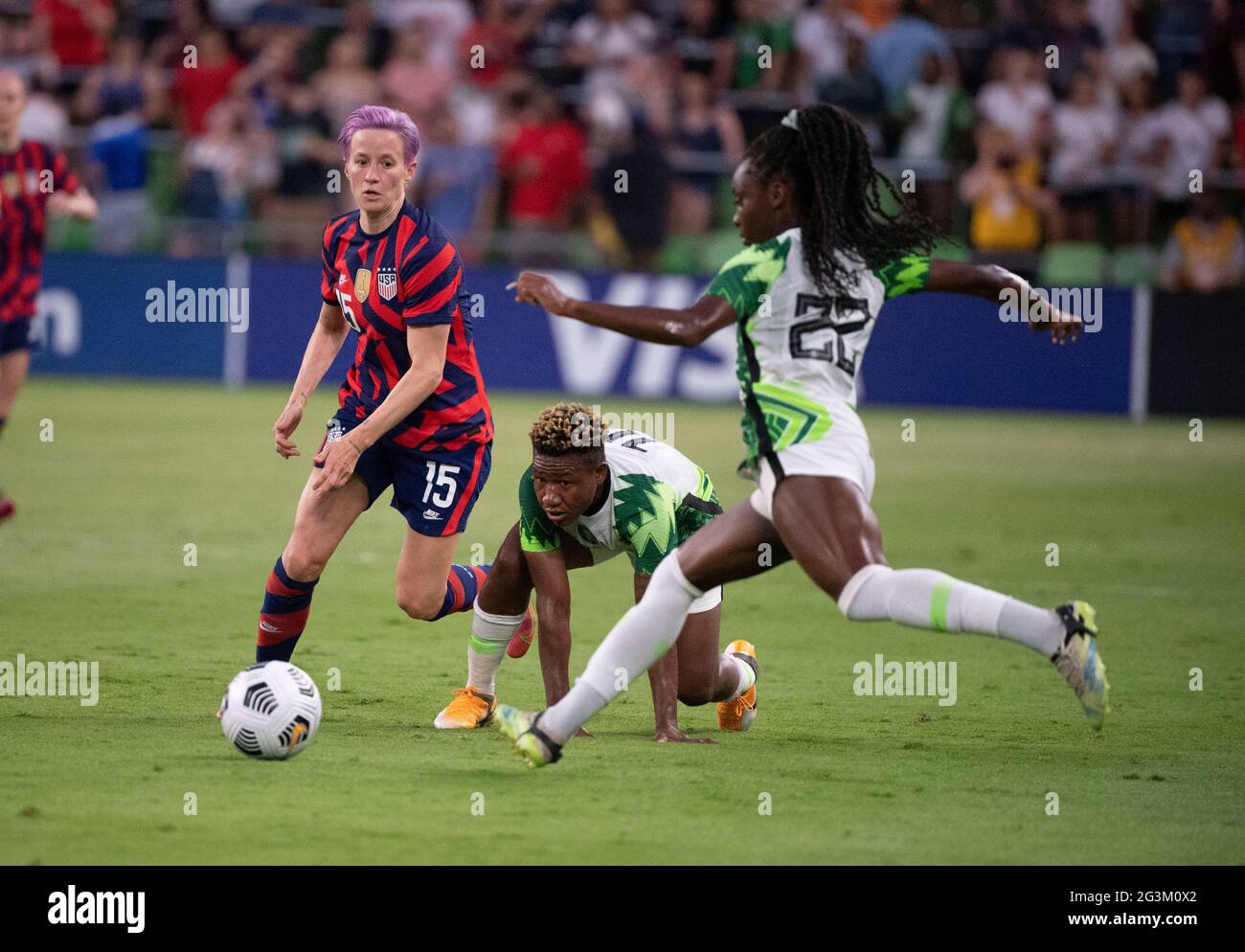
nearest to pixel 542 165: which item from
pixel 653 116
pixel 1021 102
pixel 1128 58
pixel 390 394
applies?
pixel 653 116

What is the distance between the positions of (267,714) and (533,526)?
4.07 ft

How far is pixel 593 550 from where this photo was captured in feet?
23.0

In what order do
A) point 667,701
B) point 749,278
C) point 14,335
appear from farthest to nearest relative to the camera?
point 14,335
point 667,701
point 749,278

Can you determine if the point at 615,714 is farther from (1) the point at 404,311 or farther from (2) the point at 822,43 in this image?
(2) the point at 822,43

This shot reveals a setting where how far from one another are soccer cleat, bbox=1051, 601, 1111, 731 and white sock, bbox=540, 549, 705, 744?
1166mm

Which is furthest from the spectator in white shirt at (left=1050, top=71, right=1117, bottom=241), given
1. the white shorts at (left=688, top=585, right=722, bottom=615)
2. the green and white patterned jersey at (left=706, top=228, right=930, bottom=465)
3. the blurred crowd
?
the green and white patterned jersey at (left=706, top=228, right=930, bottom=465)

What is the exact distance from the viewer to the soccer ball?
607 cm

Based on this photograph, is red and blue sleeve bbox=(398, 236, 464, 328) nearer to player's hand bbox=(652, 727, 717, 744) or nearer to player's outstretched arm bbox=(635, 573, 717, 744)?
player's outstretched arm bbox=(635, 573, 717, 744)

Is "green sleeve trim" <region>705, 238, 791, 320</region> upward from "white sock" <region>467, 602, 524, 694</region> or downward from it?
upward

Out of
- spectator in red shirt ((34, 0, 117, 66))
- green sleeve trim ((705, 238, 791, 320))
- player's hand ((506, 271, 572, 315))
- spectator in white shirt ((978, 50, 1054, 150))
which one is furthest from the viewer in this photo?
spectator in red shirt ((34, 0, 117, 66))

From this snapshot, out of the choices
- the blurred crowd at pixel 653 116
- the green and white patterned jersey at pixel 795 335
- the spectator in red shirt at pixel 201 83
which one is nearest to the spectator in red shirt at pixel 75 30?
the blurred crowd at pixel 653 116

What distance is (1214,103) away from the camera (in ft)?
64.3

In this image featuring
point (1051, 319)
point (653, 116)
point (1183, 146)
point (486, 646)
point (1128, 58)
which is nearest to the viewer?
point (1051, 319)

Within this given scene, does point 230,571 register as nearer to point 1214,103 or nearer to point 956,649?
point 956,649
